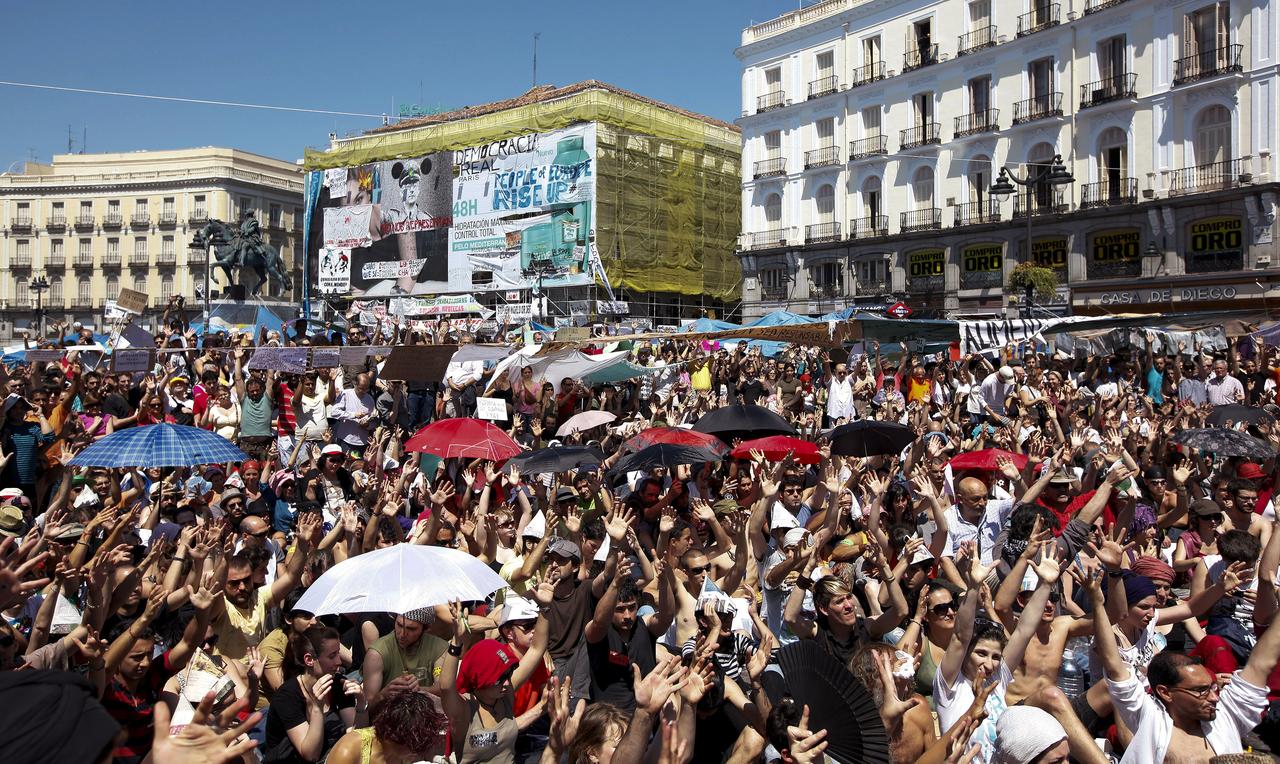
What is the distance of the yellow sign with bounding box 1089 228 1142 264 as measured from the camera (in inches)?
1303

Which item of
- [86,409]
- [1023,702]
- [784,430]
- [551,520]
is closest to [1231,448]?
[784,430]

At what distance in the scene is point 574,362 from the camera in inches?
587

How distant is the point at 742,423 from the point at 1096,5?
101ft

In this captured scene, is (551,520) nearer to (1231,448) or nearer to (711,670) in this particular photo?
(711,670)

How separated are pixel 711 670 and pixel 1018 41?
3724cm

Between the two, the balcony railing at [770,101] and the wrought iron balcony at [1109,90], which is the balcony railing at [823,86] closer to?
the balcony railing at [770,101]

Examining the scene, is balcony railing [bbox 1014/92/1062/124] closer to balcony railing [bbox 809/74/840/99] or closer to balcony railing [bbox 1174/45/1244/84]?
balcony railing [bbox 1174/45/1244/84]

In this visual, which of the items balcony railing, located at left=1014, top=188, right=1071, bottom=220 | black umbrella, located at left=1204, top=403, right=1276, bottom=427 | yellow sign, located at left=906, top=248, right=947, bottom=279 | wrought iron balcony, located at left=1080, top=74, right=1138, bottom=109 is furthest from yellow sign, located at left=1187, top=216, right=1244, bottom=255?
black umbrella, located at left=1204, top=403, right=1276, bottom=427

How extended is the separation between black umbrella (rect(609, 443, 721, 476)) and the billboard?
35798 mm

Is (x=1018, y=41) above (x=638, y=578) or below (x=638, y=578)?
above

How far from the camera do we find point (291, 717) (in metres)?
4.56

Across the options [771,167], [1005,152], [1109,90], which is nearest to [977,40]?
[1005,152]

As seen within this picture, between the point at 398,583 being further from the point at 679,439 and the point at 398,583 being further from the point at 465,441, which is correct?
the point at 679,439

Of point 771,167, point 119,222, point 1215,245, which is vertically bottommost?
point 1215,245
